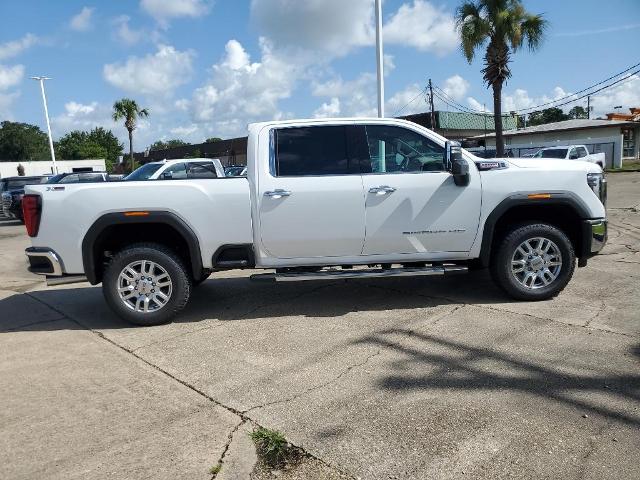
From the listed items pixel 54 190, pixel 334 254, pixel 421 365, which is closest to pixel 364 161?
pixel 334 254

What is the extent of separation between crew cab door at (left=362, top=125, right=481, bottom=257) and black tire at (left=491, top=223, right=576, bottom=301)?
0.38m

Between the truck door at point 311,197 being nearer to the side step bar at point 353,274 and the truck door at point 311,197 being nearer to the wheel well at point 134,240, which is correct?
the side step bar at point 353,274

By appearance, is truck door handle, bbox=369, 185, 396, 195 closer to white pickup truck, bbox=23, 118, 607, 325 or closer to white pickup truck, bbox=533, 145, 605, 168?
white pickup truck, bbox=23, 118, 607, 325

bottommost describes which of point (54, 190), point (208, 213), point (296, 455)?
point (296, 455)

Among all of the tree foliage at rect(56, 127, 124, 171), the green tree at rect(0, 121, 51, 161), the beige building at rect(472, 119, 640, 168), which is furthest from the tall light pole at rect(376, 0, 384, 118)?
the green tree at rect(0, 121, 51, 161)

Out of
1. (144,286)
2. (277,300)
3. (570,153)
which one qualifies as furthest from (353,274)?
(570,153)

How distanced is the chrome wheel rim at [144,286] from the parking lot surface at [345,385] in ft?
0.85

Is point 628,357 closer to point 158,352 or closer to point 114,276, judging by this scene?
point 158,352

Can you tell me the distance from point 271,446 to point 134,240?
3.19 metres

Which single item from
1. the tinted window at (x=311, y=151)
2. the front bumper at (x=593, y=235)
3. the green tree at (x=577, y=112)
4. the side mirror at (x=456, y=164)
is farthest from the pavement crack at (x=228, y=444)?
the green tree at (x=577, y=112)

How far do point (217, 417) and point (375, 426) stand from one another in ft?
3.37

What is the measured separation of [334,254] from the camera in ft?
17.3

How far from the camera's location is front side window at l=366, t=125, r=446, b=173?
5.26 meters

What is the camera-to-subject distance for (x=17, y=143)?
86500 millimetres
